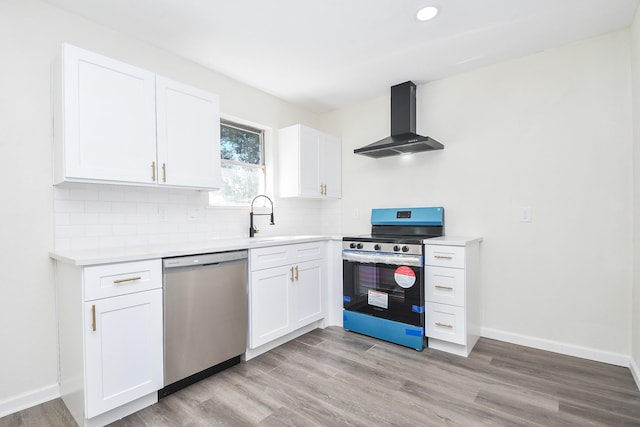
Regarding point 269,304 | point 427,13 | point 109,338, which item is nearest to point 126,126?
point 109,338

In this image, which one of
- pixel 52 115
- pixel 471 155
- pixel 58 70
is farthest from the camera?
pixel 471 155

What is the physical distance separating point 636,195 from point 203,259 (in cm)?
306

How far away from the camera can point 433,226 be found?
325 cm

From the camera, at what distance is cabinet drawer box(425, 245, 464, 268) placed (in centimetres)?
262

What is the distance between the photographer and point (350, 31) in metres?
2.46

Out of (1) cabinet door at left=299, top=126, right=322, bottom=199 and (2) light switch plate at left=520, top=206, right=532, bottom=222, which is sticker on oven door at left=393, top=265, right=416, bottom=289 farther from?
(1) cabinet door at left=299, top=126, right=322, bottom=199

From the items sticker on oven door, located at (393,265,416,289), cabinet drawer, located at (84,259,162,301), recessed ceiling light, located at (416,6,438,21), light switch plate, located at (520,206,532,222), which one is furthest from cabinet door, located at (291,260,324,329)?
recessed ceiling light, located at (416,6,438,21)

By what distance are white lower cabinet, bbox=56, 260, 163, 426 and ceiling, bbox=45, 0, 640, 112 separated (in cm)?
172

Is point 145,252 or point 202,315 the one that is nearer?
point 145,252

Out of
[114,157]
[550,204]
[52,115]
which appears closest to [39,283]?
[114,157]

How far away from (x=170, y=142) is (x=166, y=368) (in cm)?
154

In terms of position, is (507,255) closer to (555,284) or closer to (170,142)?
(555,284)

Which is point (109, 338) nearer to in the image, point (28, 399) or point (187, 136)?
point (28, 399)

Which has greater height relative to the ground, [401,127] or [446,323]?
[401,127]
